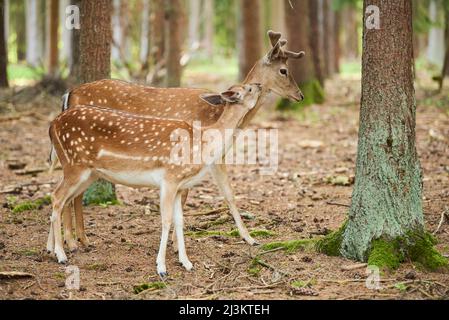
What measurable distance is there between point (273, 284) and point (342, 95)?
14901 mm

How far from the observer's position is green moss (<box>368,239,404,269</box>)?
20.8 feet

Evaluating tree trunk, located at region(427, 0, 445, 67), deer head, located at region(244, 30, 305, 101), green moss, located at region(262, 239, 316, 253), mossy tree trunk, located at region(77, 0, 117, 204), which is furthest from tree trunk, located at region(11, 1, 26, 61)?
green moss, located at region(262, 239, 316, 253)

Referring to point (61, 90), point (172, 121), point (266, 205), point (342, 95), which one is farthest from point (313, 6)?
point (172, 121)

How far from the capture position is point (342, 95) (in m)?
20.5

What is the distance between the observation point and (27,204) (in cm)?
918

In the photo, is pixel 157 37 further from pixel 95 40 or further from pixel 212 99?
pixel 212 99

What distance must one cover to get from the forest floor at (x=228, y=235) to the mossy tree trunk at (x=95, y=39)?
5.52ft

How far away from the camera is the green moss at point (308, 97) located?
1738cm

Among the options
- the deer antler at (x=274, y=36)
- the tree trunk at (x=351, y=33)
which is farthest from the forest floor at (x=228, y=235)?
the tree trunk at (x=351, y=33)

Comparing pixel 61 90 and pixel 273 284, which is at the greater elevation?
pixel 61 90

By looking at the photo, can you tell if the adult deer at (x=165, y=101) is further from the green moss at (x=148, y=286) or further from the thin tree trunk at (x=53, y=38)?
the thin tree trunk at (x=53, y=38)

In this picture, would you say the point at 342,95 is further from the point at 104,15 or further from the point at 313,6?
the point at 104,15

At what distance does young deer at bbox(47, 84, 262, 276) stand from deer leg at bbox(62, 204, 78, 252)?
0.23 meters
